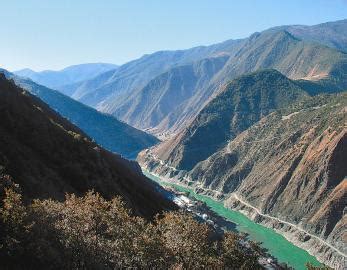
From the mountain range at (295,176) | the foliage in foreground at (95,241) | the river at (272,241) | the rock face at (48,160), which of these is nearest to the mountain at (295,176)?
the mountain range at (295,176)

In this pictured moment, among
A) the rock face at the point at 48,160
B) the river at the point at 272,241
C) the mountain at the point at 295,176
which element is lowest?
the river at the point at 272,241

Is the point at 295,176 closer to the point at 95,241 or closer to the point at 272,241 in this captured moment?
the point at 272,241

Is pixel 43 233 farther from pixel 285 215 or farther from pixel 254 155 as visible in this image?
pixel 254 155

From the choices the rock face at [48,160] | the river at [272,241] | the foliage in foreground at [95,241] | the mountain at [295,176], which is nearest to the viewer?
the foliage in foreground at [95,241]

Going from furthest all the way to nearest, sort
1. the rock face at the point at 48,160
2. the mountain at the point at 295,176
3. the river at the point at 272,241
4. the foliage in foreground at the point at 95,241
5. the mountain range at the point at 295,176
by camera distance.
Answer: the mountain range at the point at 295,176
the mountain at the point at 295,176
the river at the point at 272,241
the rock face at the point at 48,160
the foliage in foreground at the point at 95,241

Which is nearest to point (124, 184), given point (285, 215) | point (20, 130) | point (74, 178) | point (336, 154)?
point (74, 178)

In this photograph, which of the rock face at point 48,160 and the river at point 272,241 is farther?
the river at point 272,241

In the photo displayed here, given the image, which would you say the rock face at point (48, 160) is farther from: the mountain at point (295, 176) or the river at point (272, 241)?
the mountain at point (295, 176)
